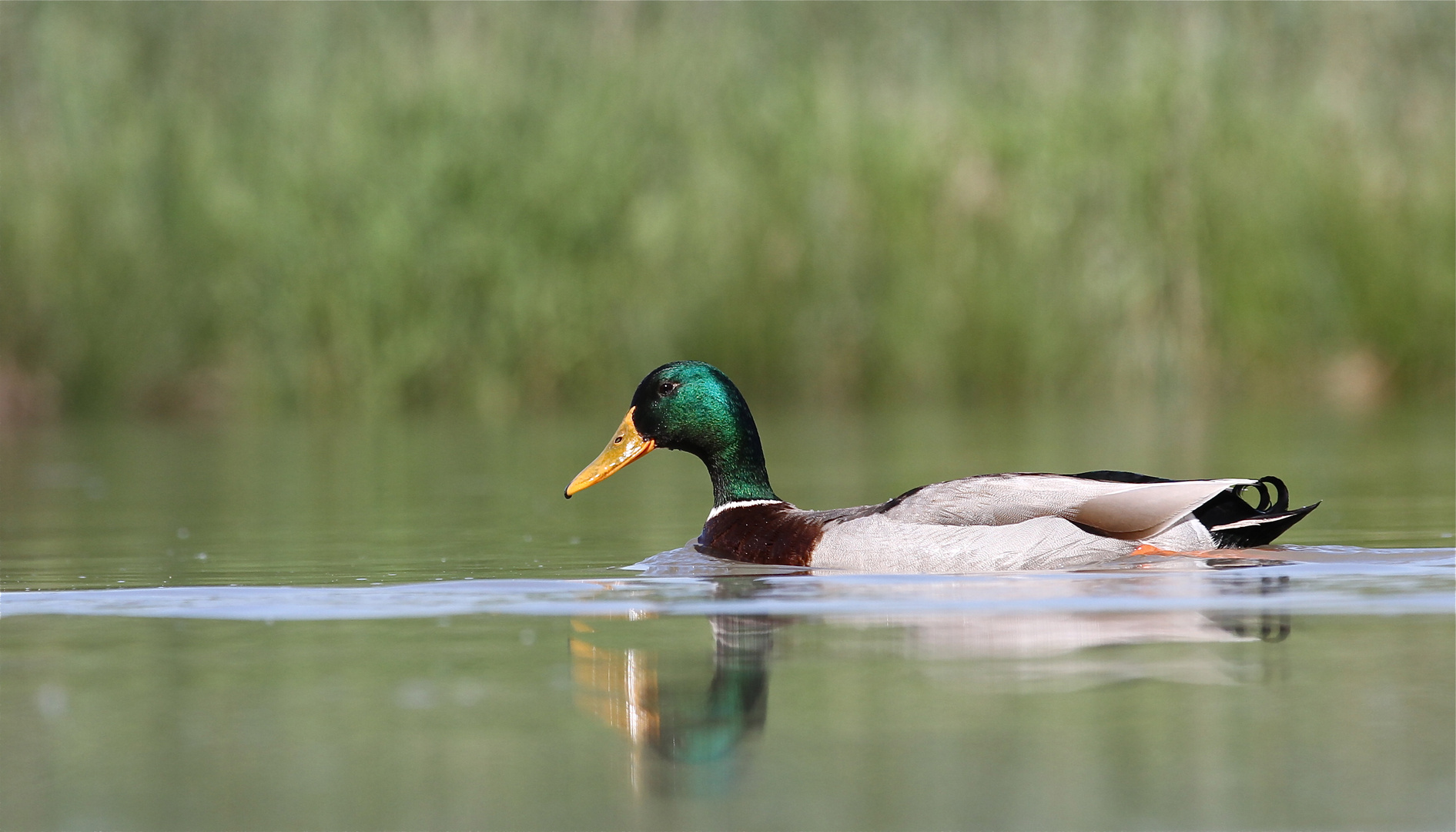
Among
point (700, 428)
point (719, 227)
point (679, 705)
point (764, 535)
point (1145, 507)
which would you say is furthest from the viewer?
point (719, 227)

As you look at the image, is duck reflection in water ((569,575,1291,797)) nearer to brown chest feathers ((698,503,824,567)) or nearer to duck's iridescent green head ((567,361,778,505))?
brown chest feathers ((698,503,824,567))

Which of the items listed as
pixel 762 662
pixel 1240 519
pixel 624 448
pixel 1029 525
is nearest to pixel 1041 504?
pixel 1029 525

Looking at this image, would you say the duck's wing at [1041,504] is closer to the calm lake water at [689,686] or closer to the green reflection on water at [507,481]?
the calm lake water at [689,686]

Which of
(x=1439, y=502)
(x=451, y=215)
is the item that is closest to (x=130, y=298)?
(x=451, y=215)

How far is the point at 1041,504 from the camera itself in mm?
6648

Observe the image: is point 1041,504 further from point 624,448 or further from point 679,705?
point 679,705

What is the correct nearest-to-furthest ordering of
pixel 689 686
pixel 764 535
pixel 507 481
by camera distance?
pixel 689 686 → pixel 764 535 → pixel 507 481

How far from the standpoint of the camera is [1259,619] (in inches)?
205

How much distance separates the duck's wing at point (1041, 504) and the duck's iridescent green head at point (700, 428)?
3.84 ft

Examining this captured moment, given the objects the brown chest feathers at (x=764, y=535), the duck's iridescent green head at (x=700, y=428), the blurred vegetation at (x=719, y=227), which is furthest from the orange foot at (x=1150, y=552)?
the blurred vegetation at (x=719, y=227)

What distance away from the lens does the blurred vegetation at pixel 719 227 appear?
1623 centimetres

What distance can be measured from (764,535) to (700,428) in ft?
2.66

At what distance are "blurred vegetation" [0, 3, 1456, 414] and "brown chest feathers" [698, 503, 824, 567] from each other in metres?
9.09

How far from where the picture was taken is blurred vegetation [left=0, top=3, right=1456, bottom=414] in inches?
639
